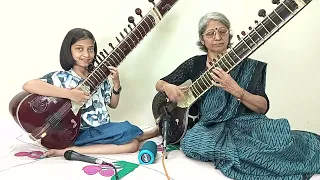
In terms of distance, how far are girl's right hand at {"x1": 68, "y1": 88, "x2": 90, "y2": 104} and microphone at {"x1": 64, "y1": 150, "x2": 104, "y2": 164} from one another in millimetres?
203

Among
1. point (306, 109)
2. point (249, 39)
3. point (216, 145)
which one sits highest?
point (249, 39)

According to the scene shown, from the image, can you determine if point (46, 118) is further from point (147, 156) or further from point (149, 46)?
point (149, 46)

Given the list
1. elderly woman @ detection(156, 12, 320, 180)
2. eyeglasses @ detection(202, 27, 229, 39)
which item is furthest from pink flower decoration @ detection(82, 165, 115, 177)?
eyeglasses @ detection(202, 27, 229, 39)

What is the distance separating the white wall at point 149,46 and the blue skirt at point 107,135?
0.48 m

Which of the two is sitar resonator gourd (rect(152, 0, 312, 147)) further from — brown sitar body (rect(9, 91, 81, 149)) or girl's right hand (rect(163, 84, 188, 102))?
brown sitar body (rect(9, 91, 81, 149))

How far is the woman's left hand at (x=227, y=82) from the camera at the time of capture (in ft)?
4.83

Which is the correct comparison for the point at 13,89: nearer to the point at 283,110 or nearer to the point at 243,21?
the point at 243,21

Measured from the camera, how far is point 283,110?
6.74 feet

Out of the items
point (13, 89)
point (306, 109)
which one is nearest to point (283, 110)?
point (306, 109)

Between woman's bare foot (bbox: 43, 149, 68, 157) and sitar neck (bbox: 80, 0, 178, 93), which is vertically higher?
sitar neck (bbox: 80, 0, 178, 93)

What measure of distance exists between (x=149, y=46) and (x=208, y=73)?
59 cm

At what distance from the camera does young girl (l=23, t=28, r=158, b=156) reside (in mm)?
1567

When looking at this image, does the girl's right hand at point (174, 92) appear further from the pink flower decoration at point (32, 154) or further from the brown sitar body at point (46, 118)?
the pink flower decoration at point (32, 154)

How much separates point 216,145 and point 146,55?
32.3 inches
